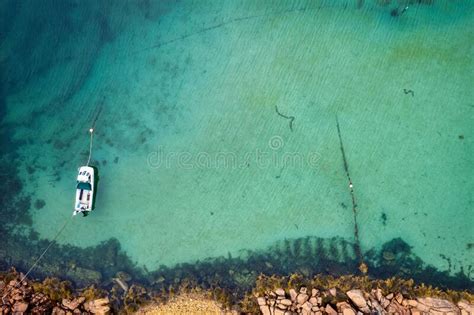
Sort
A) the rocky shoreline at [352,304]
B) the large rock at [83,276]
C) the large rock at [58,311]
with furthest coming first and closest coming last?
the large rock at [83,276], the large rock at [58,311], the rocky shoreline at [352,304]

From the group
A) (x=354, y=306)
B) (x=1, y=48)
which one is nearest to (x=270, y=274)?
(x=354, y=306)

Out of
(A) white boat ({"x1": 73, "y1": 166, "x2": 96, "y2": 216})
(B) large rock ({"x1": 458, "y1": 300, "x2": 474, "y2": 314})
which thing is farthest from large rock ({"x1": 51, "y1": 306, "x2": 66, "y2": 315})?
(B) large rock ({"x1": 458, "y1": 300, "x2": 474, "y2": 314})

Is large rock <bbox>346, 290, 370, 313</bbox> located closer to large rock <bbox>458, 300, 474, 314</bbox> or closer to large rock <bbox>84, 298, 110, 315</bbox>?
large rock <bbox>458, 300, 474, 314</bbox>

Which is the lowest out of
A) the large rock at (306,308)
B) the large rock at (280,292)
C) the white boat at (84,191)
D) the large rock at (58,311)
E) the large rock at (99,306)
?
the large rock at (58,311)

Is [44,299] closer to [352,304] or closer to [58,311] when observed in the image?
[58,311]

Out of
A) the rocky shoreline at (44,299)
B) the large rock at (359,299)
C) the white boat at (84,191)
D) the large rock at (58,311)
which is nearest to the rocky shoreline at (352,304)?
the large rock at (359,299)

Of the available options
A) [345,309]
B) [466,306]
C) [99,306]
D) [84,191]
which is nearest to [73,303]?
[99,306]

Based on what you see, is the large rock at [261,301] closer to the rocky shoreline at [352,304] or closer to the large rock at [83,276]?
the rocky shoreline at [352,304]

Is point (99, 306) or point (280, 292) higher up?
point (280, 292)
